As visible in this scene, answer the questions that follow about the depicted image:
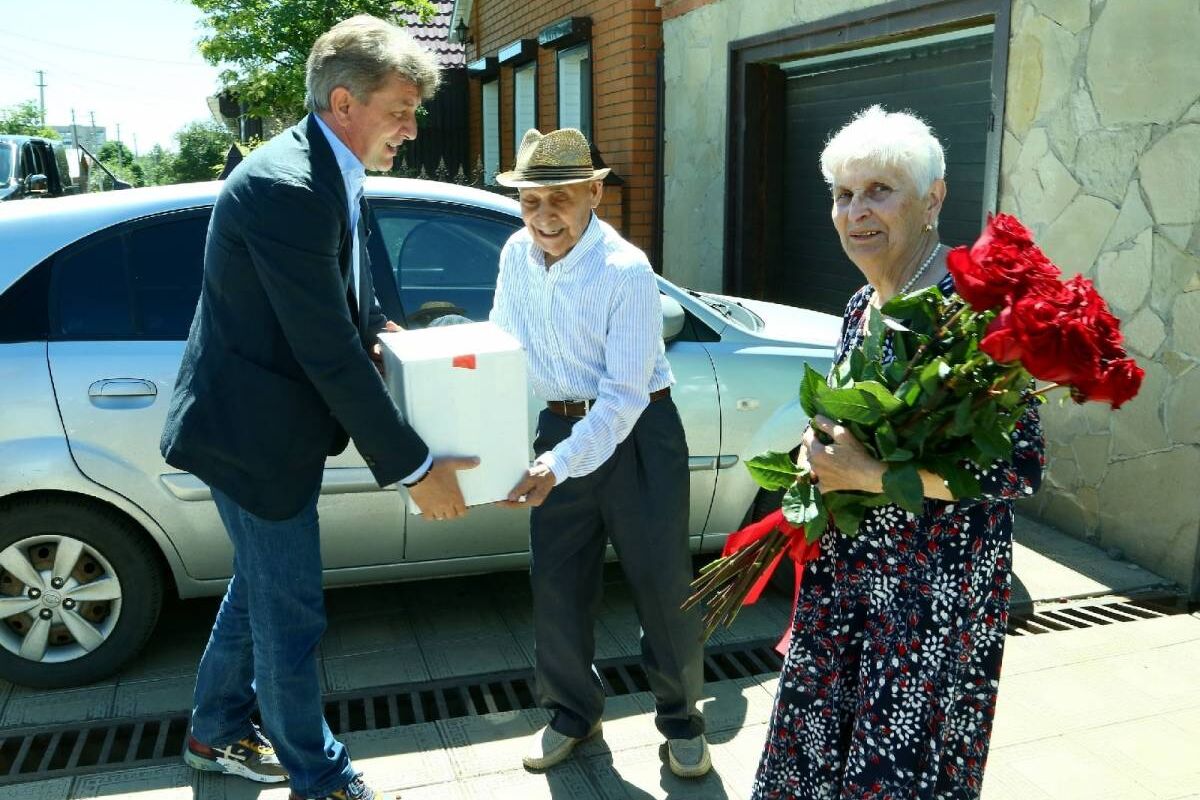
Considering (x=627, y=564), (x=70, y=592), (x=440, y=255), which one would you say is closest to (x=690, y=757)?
(x=627, y=564)

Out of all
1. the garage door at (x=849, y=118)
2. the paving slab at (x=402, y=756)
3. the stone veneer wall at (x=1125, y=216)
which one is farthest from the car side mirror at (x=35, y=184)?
the paving slab at (x=402, y=756)

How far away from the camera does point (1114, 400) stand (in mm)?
1989

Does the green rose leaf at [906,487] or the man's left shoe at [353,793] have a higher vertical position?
the green rose leaf at [906,487]

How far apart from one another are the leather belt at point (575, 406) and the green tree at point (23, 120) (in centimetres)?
5338

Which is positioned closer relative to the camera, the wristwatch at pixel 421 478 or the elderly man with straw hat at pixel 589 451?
the wristwatch at pixel 421 478

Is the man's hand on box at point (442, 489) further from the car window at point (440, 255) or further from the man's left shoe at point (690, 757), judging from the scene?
the car window at point (440, 255)

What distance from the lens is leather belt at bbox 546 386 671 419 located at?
3145 millimetres

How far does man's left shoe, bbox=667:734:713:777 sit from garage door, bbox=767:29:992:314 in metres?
3.99

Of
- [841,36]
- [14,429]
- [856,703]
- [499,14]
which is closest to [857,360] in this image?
[856,703]

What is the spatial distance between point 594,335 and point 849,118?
5280 millimetres

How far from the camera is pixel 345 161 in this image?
108 inches

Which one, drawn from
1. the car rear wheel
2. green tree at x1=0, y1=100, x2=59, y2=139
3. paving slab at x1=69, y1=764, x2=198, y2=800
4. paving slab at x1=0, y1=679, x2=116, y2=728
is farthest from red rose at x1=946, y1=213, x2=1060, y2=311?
green tree at x1=0, y1=100, x2=59, y2=139

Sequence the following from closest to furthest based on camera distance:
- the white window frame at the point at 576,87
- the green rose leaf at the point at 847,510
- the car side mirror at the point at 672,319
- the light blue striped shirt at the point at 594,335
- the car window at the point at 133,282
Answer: the green rose leaf at the point at 847,510, the light blue striped shirt at the point at 594,335, the car window at the point at 133,282, the car side mirror at the point at 672,319, the white window frame at the point at 576,87

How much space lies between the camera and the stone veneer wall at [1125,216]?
482cm
